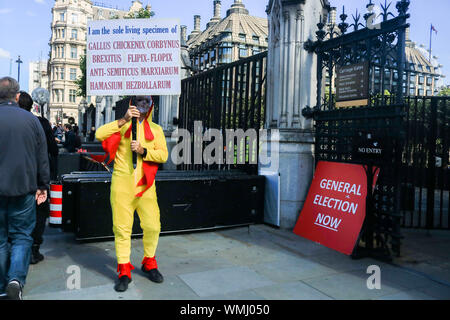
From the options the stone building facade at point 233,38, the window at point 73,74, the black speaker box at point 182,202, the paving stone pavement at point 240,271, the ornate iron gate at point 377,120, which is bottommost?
the paving stone pavement at point 240,271

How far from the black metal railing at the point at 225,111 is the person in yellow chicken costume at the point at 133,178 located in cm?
339

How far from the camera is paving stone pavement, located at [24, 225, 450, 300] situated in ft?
12.4

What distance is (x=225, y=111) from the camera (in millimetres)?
8453

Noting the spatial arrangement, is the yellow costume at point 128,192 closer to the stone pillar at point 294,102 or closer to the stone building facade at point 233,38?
the stone pillar at point 294,102

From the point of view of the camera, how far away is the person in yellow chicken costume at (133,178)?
13.0 ft

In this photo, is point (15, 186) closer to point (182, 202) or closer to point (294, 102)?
point (182, 202)

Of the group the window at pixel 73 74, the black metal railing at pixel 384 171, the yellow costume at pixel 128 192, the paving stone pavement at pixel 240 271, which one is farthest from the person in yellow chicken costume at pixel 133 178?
the window at pixel 73 74

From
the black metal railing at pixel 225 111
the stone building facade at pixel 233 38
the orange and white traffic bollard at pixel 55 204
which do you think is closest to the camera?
the orange and white traffic bollard at pixel 55 204

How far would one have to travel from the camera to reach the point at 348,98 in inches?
228

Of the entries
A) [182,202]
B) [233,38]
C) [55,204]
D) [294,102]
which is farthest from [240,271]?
[233,38]

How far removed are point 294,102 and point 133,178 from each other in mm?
3542

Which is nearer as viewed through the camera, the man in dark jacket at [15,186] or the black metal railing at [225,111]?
the man in dark jacket at [15,186]
